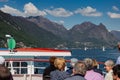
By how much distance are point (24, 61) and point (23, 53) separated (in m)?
0.32

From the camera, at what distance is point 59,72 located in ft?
23.7

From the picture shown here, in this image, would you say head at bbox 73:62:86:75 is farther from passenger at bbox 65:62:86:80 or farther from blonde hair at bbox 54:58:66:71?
blonde hair at bbox 54:58:66:71

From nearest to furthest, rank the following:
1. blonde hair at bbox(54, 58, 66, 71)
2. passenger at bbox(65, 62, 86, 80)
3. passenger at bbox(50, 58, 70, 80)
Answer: passenger at bbox(65, 62, 86, 80) < passenger at bbox(50, 58, 70, 80) < blonde hair at bbox(54, 58, 66, 71)

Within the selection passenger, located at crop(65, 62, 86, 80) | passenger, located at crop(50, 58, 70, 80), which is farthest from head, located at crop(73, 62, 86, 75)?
passenger, located at crop(50, 58, 70, 80)

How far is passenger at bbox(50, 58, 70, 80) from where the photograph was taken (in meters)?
7.17

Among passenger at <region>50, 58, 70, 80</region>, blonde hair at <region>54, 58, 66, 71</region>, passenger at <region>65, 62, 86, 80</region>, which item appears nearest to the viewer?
passenger at <region>65, 62, 86, 80</region>

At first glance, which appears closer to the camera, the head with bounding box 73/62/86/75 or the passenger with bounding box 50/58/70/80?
the head with bounding box 73/62/86/75

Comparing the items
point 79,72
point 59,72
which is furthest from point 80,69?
point 59,72

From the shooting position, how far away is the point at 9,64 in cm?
1410

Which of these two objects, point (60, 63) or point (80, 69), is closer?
point (80, 69)

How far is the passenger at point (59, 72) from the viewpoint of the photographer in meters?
7.17

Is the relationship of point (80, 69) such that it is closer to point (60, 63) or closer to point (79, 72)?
point (79, 72)

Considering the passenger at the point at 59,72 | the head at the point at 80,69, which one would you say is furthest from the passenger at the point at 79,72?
the passenger at the point at 59,72

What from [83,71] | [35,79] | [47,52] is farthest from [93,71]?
[47,52]
